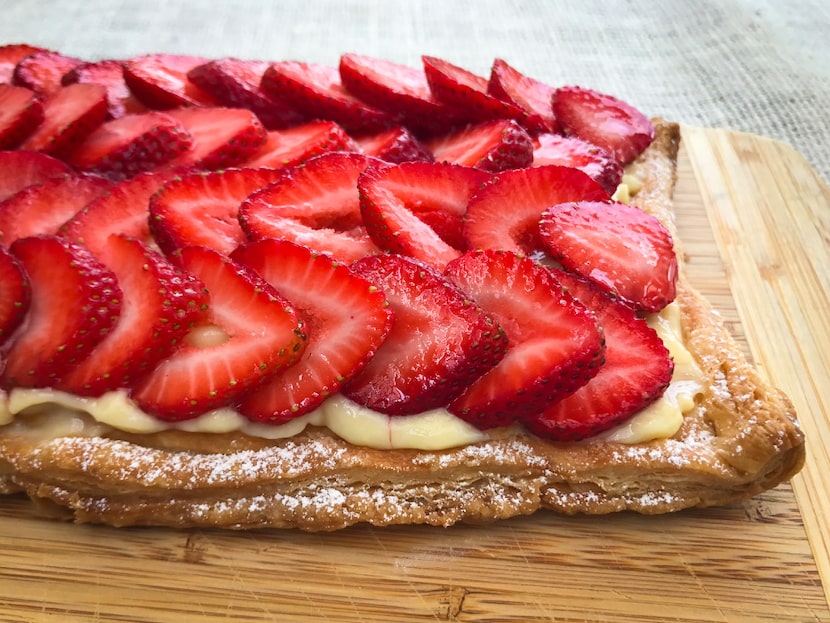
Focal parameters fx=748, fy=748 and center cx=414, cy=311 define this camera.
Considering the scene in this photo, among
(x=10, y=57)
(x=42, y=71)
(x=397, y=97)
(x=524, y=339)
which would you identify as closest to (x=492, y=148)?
(x=397, y=97)

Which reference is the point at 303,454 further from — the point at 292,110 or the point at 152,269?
the point at 292,110

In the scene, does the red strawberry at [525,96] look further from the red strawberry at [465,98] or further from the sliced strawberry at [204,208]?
the sliced strawberry at [204,208]

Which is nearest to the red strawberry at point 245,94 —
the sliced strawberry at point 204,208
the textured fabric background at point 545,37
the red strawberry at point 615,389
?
the sliced strawberry at point 204,208

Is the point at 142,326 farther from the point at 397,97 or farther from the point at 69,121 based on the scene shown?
the point at 397,97

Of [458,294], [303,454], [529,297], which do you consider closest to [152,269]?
[303,454]

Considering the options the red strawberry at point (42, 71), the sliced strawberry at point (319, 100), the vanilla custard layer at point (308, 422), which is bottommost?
the vanilla custard layer at point (308, 422)

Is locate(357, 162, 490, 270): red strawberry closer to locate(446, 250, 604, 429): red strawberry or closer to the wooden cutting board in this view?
locate(446, 250, 604, 429): red strawberry
